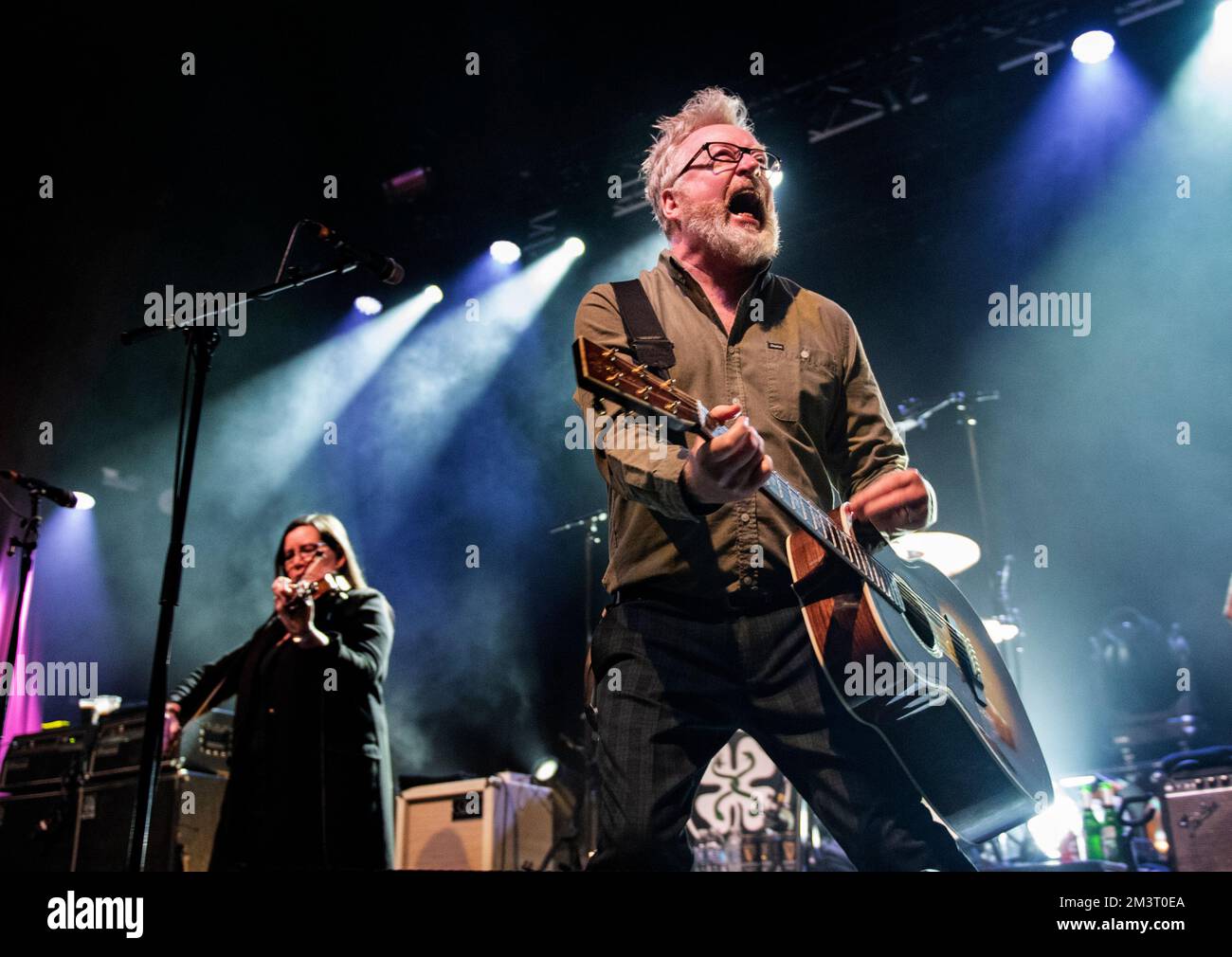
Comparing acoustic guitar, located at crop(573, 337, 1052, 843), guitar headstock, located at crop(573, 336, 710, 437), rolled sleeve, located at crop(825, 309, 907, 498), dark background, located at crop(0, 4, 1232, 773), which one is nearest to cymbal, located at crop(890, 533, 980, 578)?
dark background, located at crop(0, 4, 1232, 773)

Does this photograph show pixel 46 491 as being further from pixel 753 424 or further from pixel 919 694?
pixel 919 694

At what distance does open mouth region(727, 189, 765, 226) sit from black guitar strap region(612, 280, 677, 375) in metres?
0.40

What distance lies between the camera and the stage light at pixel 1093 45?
21.4 ft

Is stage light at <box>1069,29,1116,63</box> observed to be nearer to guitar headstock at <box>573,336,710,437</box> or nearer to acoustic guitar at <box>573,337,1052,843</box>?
acoustic guitar at <box>573,337,1052,843</box>

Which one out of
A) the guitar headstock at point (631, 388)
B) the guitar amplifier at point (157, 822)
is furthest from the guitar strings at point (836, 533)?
the guitar amplifier at point (157, 822)

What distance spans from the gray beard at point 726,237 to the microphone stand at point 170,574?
2061mm

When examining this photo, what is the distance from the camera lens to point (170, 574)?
392 cm

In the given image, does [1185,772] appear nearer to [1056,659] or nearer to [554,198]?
[1056,659]

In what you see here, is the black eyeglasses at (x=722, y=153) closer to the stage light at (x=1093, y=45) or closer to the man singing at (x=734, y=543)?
the man singing at (x=734, y=543)

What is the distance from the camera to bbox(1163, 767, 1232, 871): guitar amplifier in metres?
4.29

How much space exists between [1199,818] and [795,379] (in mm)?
3335

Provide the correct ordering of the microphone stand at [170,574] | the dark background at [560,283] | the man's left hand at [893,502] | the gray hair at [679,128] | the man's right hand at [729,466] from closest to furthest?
the man's right hand at [729,466], the man's left hand at [893,502], the gray hair at [679,128], the microphone stand at [170,574], the dark background at [560,283]

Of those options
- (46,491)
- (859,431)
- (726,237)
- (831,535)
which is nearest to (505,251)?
(46,491)
